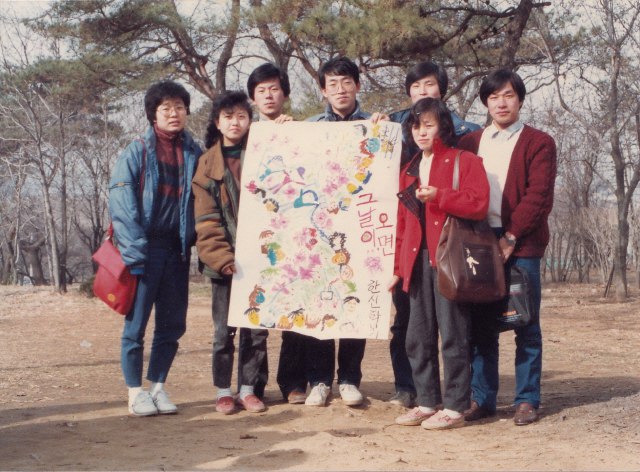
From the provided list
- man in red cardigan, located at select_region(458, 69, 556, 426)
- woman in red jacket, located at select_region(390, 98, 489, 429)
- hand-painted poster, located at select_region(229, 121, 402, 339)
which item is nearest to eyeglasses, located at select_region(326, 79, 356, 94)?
hand-painted poster, located at select_region(229, 121, 402, 339)

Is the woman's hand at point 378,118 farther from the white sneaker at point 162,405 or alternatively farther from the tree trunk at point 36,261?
the tree trunk at point 36,261

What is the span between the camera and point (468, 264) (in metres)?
4.24

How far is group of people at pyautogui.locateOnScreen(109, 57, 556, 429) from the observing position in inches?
174

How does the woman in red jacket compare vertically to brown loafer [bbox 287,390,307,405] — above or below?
above

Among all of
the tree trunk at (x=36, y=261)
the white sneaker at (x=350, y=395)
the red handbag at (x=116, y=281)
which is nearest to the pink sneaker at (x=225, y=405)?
the white sneaker at (x=350, y=395)

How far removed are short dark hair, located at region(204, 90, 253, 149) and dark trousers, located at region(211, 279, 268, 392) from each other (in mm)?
879

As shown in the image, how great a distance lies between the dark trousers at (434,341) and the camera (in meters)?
4.41

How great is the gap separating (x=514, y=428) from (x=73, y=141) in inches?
1041

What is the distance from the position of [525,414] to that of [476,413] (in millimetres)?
308

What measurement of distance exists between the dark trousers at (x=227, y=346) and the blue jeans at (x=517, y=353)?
4.18ft

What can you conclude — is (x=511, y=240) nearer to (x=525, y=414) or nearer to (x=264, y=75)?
(x=525, y=414)

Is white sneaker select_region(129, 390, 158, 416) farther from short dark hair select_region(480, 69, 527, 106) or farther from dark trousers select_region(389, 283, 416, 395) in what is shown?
short dark hair select_region(480, 69, 527, 106)

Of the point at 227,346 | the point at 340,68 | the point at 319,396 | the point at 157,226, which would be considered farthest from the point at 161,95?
the point at 319,396

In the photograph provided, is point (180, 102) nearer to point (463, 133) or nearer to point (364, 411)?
point (463, 133)
